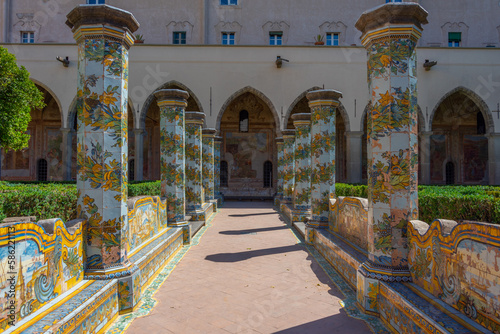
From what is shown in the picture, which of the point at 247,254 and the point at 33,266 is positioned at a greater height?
the point at 33,266

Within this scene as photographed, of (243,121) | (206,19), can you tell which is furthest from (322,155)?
(206,19)

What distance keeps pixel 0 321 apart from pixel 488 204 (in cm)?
670

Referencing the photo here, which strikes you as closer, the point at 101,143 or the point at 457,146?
the point at 101,143

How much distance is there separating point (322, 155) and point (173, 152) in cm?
336

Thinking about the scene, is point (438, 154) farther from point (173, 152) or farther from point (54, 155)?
point (54, 155)

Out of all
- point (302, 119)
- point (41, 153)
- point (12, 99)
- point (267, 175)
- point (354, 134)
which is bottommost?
point (267, 175)

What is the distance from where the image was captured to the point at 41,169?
21.6 meters

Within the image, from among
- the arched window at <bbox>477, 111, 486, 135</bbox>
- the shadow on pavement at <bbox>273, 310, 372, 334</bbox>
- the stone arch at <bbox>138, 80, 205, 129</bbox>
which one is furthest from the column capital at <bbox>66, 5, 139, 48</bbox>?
the arched window at <bbox>477, 111, 486, 135</bbox>

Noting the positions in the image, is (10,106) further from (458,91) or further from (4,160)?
(458,91)

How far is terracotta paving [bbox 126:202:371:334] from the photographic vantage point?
3730 mm

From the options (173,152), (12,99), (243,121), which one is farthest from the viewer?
(243,121)

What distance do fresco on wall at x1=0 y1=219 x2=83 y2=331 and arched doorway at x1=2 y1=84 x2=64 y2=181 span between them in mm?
20064

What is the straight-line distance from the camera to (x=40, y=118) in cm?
2173

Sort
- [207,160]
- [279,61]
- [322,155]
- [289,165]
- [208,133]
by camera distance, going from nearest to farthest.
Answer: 1. [322,155]
2. [208,133]
3. [207,160]
4. [289,165]
5. [279,61]
